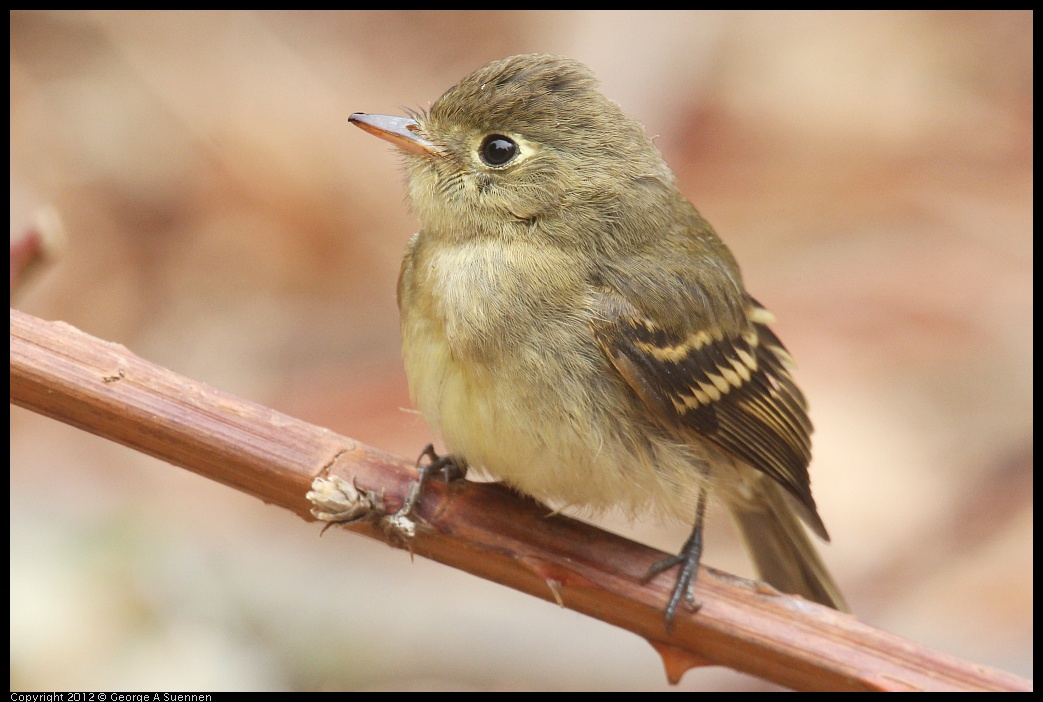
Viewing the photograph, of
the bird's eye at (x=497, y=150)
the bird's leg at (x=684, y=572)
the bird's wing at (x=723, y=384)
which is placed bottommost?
the bird's leg at (x=684, y=572)

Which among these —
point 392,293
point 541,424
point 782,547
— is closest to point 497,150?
point 541,424

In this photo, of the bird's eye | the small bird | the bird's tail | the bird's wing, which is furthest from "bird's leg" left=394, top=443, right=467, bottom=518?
the bird's tail

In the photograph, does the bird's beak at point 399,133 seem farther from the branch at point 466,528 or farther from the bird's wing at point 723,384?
the branch at point 466,528

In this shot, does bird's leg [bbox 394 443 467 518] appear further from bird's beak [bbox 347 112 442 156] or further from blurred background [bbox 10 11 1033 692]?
blurred background [bbox 10 11 1033 692]

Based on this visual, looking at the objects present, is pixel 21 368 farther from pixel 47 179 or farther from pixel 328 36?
pixel 328 36

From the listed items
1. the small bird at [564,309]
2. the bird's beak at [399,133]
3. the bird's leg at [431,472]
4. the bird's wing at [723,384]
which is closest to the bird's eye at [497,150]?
the small bird at [564,309]

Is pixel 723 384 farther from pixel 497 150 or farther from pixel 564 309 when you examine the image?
pixel 497 150
